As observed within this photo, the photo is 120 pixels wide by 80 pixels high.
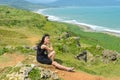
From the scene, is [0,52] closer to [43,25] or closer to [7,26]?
[7,26]

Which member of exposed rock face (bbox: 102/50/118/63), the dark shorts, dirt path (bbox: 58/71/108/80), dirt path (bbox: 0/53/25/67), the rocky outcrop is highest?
the rocky outcrop

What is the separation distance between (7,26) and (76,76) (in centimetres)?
2946

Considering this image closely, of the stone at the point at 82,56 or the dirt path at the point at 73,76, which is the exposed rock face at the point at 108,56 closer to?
the stone at the point at 82,56

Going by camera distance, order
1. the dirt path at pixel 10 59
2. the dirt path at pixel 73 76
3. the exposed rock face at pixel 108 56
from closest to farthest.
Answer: the dirt path at pixel 73 76
the dirt path at pixel 10 59
the exposed rock face at pixel 108 56

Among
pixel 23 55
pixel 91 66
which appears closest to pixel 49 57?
pixel 23 55

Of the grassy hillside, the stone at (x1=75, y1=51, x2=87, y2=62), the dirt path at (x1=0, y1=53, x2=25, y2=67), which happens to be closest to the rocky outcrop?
the dirt path at (x1=0, y1=53, x2=25, y2=67)

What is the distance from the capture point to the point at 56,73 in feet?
63.9

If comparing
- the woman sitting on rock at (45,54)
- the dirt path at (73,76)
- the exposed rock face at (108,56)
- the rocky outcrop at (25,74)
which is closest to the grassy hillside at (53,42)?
the exposed rock face at (108,56)

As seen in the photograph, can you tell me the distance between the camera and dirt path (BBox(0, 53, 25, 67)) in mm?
24403

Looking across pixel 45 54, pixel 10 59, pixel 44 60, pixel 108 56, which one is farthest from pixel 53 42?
pixel 44 60

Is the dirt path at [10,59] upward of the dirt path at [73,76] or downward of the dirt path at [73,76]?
downward

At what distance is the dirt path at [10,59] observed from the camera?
2440 centimetres

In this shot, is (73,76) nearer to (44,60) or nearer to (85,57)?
(44,60)

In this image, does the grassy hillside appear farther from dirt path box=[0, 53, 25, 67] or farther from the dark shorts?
the dark shorts
